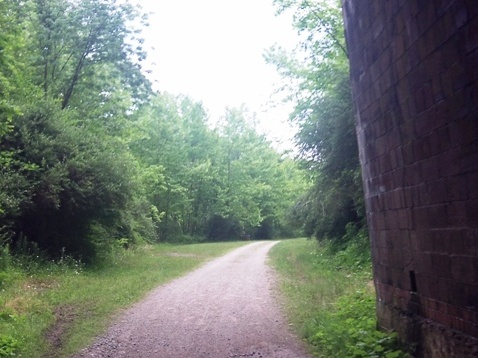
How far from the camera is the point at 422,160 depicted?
4.72 meters

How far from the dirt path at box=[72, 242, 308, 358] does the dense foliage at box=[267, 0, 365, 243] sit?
6051 millimetres

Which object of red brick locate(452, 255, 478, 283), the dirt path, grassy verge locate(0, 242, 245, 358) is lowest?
the dirt path

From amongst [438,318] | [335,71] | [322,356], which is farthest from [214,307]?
[335,71]

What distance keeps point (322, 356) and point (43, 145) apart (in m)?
12.0

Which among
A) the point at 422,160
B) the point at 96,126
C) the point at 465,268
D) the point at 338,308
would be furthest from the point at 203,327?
the point at 96,126

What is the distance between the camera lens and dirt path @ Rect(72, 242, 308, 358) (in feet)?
22.9

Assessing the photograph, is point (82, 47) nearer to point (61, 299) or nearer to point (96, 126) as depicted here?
point (96, 126)

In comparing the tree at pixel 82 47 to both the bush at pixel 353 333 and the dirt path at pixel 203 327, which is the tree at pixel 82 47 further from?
the bush at pixel 353 333

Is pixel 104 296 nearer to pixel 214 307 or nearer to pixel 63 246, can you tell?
pixel 214 307

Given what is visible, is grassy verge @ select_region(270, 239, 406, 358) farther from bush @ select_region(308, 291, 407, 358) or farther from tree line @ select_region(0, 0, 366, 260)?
tree line @ select_region(0, 0, 366, 260)

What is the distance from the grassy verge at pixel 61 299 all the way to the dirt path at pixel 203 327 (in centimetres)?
45

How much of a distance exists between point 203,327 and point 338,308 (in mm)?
2331

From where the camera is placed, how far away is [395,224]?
18.7ft

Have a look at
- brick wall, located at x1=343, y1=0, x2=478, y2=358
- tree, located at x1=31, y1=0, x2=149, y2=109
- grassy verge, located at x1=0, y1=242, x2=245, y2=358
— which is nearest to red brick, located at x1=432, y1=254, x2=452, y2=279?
brick wall, located at x1=343, y1=0, x2=478, y2=358
